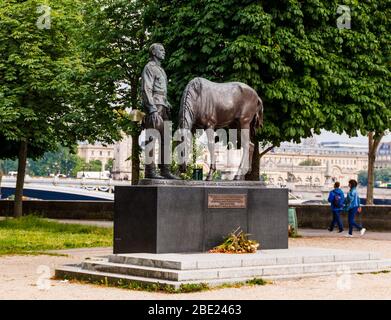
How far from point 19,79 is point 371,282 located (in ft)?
84.8

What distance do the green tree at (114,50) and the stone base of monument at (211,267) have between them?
19812 millimetres


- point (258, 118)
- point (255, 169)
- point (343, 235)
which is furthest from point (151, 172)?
point (343, 235)

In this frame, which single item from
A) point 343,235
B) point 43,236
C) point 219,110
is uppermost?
point 219,110

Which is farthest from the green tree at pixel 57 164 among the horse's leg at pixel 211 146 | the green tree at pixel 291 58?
the horse's leg at pixel 211 146

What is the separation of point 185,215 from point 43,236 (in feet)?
39.2

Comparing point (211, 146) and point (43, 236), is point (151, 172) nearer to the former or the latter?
point (211, 146)

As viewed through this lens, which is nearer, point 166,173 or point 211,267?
point 211,267

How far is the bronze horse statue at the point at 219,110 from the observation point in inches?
755

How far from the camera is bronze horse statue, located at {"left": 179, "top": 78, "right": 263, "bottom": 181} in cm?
1919

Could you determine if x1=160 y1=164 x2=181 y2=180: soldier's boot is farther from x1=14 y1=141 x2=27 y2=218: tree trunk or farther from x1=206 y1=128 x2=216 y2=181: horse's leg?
x1=14 y1=141 x2=27 y2=218: tree trunk

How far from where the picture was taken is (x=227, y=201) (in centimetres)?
1884

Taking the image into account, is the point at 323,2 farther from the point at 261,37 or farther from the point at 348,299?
the point at 348,299

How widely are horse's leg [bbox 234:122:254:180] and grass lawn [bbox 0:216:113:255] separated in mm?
6479

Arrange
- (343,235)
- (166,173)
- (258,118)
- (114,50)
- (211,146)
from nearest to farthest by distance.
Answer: (166,173), (211,146), (258,118), (343,235), (114,50)
